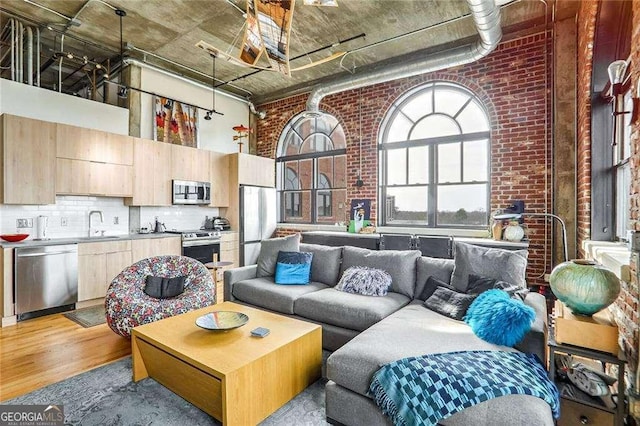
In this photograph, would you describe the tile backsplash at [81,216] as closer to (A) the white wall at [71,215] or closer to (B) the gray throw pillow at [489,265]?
(A) the white wall at [71,215]

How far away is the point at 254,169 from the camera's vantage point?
6.45m

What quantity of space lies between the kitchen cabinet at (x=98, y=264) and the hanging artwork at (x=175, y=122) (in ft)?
6.67

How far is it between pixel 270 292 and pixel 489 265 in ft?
6.97

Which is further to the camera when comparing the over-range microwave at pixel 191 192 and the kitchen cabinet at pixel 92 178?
the over-range microwave at pixel 191 192

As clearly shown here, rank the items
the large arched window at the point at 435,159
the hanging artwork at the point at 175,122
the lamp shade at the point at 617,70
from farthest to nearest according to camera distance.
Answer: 1. the hanging artwork at the point at 175,122
2. the large arched window at the point at 435,159
3. the lamp shade at the point at 617,70

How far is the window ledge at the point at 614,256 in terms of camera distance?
1.79 m

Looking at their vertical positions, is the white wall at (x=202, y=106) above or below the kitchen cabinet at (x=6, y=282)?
above

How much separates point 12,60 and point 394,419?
593 centimetres

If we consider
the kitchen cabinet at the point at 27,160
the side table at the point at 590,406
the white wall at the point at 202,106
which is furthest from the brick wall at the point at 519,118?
the kitchen cabinet at the point at 27,160

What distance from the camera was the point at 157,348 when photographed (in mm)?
2238

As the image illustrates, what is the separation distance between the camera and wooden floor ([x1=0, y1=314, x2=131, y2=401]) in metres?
2.48

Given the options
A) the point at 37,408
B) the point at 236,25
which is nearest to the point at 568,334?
the point at 37,408

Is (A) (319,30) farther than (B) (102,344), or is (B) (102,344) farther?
(A) (319,30)

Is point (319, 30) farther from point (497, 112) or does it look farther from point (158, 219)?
point (158, 219)
